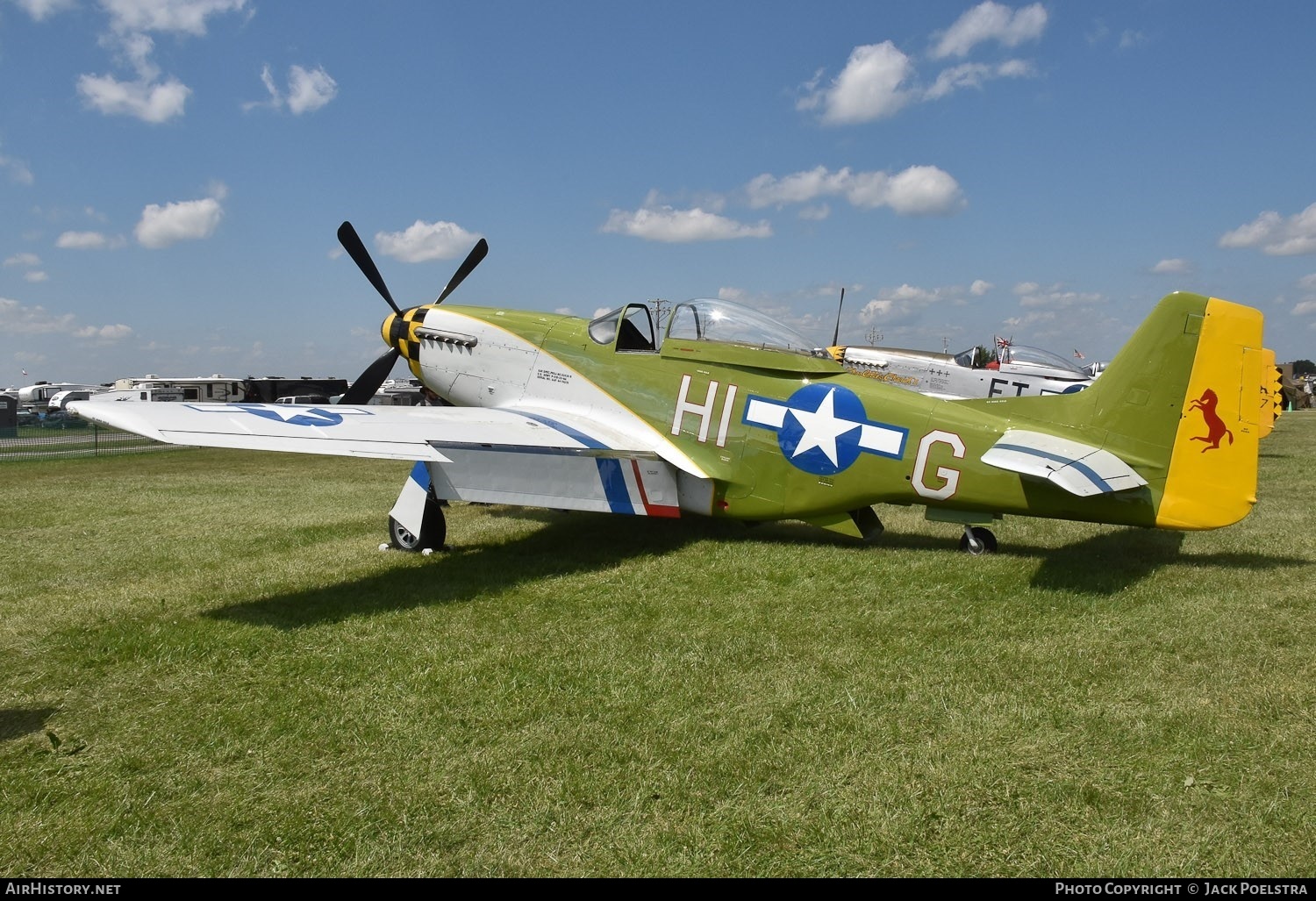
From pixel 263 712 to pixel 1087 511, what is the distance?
228 inches

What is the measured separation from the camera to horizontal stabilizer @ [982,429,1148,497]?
5.64m

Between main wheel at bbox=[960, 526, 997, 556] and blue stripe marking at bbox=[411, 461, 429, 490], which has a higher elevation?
blue stripe marking at bbox=[411, 461, 429, 490]

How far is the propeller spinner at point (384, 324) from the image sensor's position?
411 inches

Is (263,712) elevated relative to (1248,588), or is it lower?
lower

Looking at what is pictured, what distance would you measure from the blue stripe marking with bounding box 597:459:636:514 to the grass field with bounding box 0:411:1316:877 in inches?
19.4

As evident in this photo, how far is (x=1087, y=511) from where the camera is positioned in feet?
20.5

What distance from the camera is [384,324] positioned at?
1077 cm

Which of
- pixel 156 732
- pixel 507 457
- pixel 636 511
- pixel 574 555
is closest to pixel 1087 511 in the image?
pixel 636 511

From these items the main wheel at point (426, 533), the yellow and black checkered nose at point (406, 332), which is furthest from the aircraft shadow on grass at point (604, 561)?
the yellow and black checkered nose at point (406, 332)

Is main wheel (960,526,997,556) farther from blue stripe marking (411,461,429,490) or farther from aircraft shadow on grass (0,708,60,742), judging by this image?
aircraft shadow on grass (0,708,60,742)

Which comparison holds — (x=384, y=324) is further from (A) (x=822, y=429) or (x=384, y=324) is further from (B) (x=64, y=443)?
(B) (x=64, y=443)

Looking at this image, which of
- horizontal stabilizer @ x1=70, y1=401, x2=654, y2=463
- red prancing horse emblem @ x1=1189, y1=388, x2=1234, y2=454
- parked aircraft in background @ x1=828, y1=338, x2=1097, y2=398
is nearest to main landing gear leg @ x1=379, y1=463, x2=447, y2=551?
horizontal stabilizer @ x1=70, y1=401, x2=654, y2=463
